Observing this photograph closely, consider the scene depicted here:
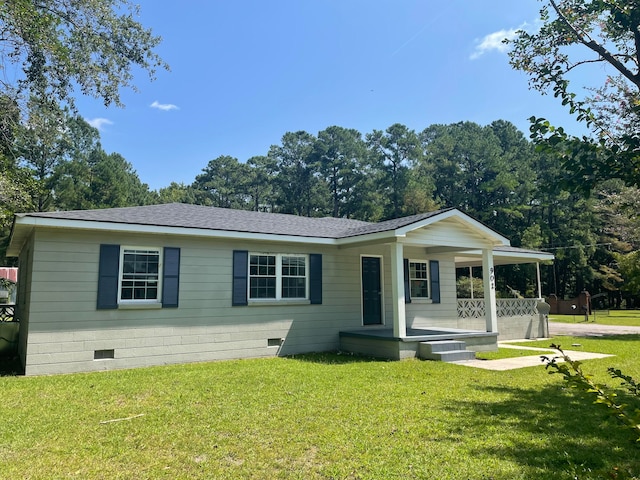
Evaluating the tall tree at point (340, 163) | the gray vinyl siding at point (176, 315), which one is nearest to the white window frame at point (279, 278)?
the gray vinyl siding at point (176, 315)

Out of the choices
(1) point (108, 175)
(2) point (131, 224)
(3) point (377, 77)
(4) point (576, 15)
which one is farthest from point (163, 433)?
(1) point (108, 175)

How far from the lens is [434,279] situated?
13.0 meters

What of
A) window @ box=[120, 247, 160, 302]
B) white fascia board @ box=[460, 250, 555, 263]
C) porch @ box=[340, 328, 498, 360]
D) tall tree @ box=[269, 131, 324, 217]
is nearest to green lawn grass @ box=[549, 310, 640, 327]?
white fascia board @ box=[460, 250, 555, 263]

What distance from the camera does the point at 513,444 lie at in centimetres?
411

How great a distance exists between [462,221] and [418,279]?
2.68 meters

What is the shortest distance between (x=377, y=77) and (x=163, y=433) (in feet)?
39.3

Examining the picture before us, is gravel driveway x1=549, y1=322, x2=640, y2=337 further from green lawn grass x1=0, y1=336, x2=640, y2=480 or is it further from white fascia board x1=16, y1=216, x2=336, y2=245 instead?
white fascia board x1=16, y1=216, x2=336, y2=245

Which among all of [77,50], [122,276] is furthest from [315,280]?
[77,50]

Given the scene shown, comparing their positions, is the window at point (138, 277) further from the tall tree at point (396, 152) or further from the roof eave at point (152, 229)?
the tall tree at point (396, 152)

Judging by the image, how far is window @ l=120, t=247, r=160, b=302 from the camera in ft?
28.5

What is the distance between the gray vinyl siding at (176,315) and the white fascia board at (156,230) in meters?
0.33

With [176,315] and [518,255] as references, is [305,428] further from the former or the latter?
[518,255]

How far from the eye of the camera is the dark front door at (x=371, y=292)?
11766 millimetres

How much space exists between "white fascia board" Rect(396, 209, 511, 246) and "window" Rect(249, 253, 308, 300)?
2.73 meters
